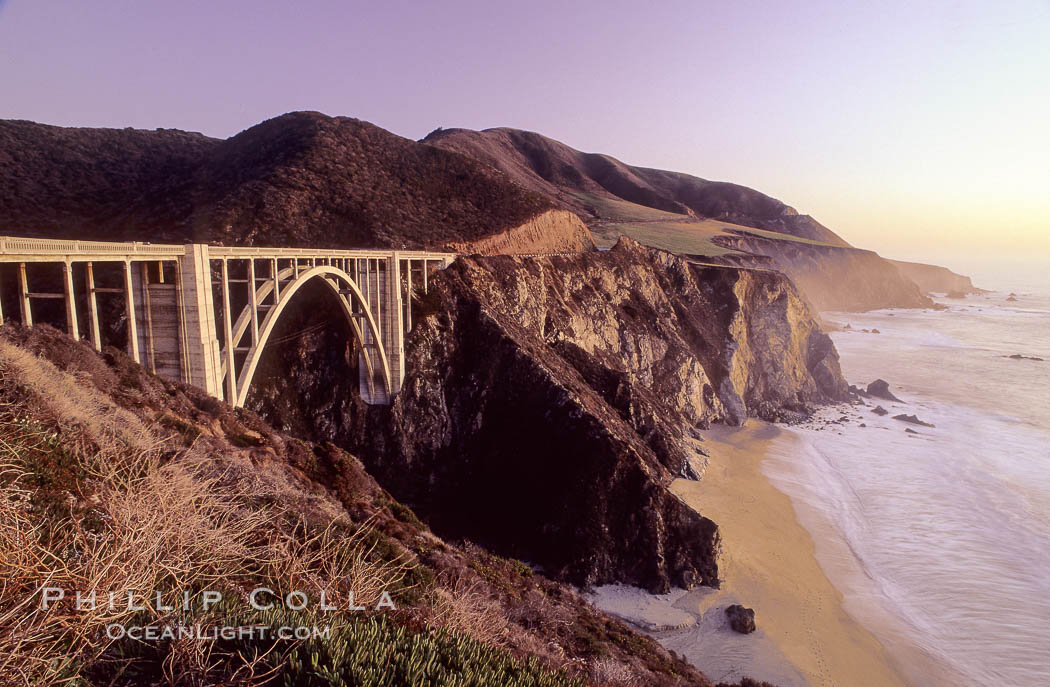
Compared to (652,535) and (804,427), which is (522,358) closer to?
(652,535)

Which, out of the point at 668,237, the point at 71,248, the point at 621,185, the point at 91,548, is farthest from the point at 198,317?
the point at 621,185

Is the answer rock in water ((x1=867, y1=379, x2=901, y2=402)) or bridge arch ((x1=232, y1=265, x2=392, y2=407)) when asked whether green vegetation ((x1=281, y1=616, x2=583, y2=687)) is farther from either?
rock in water ((x1=867, y1=379, x2=901, y2=402))

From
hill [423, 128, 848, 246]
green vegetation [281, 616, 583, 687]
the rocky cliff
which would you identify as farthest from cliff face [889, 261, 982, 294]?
green vegetation [281, 616, 583, 687]

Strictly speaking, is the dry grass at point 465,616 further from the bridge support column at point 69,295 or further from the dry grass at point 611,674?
the bridge support column at point 69,295

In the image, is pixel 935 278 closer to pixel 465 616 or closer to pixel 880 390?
pixel 880 390

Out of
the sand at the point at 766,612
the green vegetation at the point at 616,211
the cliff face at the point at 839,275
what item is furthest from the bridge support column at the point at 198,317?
the cliff face at the point at 839,275

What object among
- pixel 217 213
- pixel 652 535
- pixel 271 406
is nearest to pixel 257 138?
pixel 217 213
